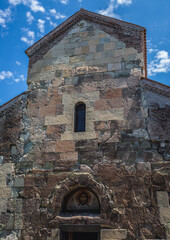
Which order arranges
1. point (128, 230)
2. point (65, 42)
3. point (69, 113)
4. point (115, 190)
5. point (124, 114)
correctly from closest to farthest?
1. point (128, 230)
2. point (115, 190)
3. point (124, 114)
4. point (69, 113)
5. point (65, 42)

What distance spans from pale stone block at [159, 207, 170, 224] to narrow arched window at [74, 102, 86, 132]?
8.17 feet

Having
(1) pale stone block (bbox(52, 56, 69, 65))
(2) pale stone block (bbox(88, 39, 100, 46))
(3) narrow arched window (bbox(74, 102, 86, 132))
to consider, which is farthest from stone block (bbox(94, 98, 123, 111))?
(2) pale stone block (bbox(88, 39, 100, 46))

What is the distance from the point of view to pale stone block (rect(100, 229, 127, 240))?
5020 millimetres

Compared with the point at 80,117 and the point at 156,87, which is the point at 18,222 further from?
the point at 156,87

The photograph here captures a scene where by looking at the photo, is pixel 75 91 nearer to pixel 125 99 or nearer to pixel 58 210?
pixel 125 99

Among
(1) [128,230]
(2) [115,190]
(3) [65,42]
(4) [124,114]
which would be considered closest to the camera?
(1) [128,230]

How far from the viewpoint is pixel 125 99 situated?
608 cm

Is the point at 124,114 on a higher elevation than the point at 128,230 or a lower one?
higher

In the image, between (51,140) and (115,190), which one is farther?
(51,140)

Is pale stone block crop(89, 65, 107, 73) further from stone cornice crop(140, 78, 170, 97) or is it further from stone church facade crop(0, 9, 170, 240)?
stone cornice crop(140, 78, 170, 97)

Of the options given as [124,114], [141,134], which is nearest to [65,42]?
[124,114]

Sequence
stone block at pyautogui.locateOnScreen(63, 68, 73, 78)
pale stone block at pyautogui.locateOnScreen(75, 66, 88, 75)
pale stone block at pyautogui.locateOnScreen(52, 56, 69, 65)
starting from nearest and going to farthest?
1. pale stone block at pyautogui.locateOnScreen(75, 66, 88, 75)
2. stone block at pyautogui.locateOnScreen(63, 68, 73, 78)
3. pale stone block at pyautogui.locateOnScreen(52, 56, 69, 65)

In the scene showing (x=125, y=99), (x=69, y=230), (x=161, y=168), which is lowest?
(x=69, y=230)

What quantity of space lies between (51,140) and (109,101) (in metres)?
1.71
